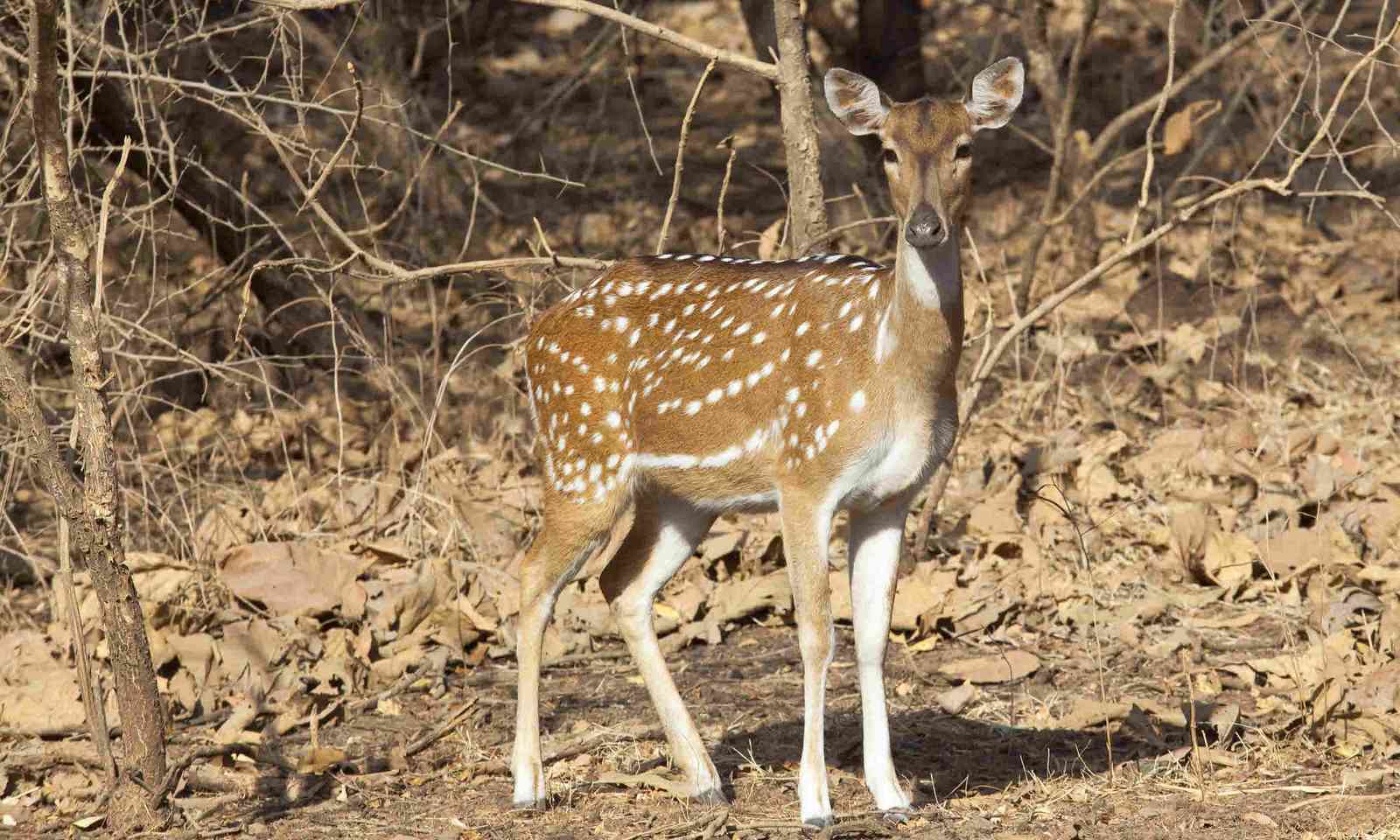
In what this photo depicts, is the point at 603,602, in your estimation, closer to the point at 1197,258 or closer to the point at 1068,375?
the point at 1068,375

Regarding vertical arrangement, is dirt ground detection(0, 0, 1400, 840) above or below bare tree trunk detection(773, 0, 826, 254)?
below

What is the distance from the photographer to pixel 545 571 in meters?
6.37

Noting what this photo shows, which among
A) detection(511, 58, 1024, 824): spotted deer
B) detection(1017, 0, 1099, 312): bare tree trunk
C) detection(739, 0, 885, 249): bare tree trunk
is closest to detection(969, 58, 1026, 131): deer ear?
detection(511, 58, 1024, 824): spotted deer

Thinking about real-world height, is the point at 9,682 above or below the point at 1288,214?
below

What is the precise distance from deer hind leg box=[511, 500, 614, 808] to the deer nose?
1.67 m

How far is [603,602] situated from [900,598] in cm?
137

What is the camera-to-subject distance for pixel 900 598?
7.86 m

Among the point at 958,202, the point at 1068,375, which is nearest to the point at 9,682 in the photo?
the point at 958,202

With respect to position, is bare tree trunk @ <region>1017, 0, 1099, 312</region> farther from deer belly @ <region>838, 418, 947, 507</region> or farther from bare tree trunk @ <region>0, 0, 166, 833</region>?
bare tree trunk @ <region>0, 0, 166, 833</region>

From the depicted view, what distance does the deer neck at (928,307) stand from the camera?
18.1 ft

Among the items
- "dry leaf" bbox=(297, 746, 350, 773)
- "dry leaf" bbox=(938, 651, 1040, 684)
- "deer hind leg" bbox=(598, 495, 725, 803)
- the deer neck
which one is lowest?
"dry leaf" bbox=(938, 651, 1040, 684)

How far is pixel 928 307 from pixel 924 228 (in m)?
0.42

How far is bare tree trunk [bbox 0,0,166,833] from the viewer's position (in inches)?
212

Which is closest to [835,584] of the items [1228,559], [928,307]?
[1228,559]
